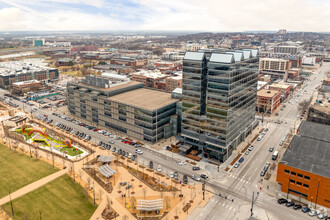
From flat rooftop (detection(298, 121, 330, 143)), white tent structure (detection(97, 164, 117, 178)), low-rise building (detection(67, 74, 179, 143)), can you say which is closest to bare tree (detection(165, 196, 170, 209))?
white tent structure (detection(97, 164, 117, 178))

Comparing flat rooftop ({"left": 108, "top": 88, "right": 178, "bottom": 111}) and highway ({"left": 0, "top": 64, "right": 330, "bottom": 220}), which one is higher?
flat rooftop ({"left": 108, "top": 88, "right": 178, "bottom": 111})

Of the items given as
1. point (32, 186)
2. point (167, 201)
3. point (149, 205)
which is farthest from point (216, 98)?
point (32, 186)

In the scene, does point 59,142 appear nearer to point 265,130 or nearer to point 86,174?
point 86,174

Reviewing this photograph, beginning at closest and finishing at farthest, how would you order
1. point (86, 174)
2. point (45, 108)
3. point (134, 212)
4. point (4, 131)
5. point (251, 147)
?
1. point (134, 212)
2. point (86, 174)
3. point (251, 147)
4. point (4, 131)
5. point (45, 108)

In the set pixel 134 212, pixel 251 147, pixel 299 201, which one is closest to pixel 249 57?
pixel 251 147

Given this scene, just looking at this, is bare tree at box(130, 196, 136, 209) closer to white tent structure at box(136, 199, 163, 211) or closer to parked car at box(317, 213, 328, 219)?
white tent structure at box(136, 199, 163, 211)

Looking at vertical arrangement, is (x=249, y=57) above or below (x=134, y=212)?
above

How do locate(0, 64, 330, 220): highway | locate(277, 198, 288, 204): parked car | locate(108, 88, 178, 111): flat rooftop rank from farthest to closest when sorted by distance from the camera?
1. locate(108, 88, 178, 111): flat rooftop
2. locate(277, 198, 288, 204): parked car
3. locate(0, 64, 330, 220): highway

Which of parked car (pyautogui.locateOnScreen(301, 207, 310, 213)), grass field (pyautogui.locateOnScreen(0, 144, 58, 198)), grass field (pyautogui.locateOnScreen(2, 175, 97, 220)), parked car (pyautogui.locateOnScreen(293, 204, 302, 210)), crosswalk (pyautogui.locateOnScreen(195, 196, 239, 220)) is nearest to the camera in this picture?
crosswalk (pyautogui.locateOnScreen(195, 196, 239, 220))
